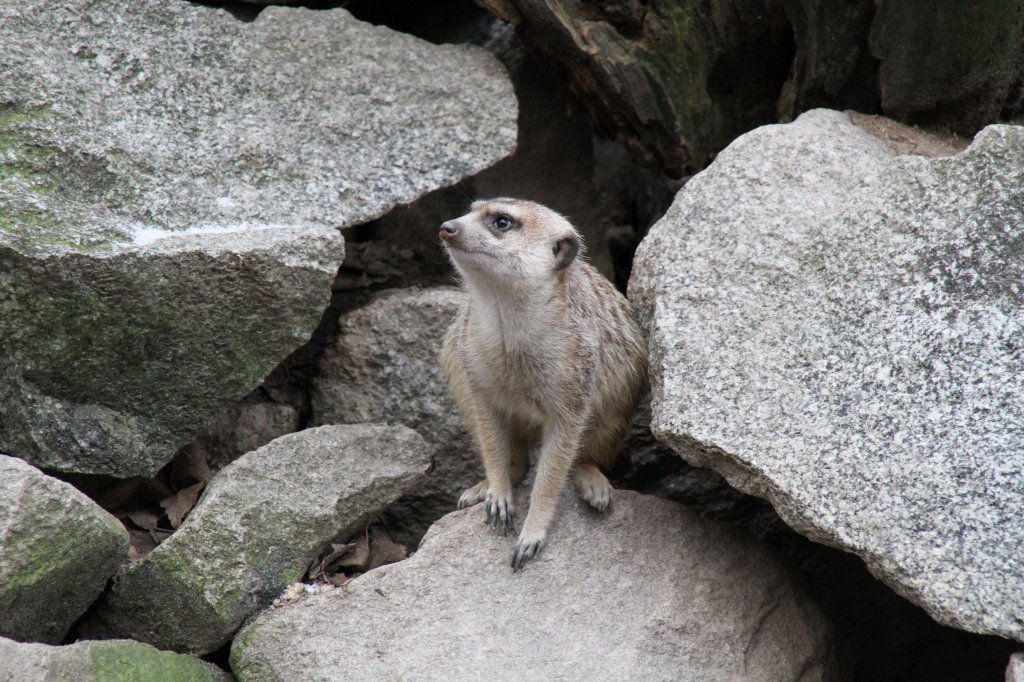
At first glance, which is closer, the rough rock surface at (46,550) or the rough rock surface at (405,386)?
the rough rock surface at (46,550)

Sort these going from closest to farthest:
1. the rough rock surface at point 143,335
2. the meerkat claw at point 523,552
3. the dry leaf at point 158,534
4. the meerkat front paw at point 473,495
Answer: the rough rock surface at point 143,335, the meerkat claw at point 523,552, the dry leaf at point 158,534, the meerkat front paw at point 473,495

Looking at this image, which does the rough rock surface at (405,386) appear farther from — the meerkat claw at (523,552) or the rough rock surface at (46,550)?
the rough rock surface at (46,550)

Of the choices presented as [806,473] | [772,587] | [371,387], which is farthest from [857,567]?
[371,387]

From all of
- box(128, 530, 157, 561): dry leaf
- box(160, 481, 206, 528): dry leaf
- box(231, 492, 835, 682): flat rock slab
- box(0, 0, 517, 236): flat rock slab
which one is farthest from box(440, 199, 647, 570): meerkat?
box(128, 530, 157, 561): dry leaf

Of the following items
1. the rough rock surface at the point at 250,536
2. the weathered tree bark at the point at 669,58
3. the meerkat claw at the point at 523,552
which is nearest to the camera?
the rough rock surface at the point at 250,536

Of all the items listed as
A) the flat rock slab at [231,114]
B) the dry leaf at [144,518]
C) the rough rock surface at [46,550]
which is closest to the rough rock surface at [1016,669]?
the rough rock surface at [46,550]

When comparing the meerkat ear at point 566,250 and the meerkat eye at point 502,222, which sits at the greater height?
the meerkat eye at point 502,222

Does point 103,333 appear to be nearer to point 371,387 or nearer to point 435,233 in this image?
point 371,387

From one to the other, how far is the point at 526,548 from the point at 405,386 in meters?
1.11

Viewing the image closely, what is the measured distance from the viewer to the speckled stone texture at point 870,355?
283 centimetres

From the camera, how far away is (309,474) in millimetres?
3771

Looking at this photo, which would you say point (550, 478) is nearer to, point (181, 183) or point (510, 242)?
point (510, 242)

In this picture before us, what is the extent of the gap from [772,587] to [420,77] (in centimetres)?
256

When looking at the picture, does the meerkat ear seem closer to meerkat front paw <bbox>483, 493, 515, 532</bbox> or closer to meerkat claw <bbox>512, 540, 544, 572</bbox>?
meerkat front paw <bbox>483, 493, 515, 532</bbox>
